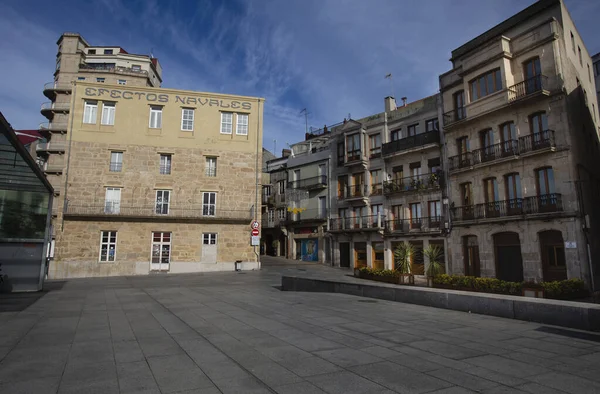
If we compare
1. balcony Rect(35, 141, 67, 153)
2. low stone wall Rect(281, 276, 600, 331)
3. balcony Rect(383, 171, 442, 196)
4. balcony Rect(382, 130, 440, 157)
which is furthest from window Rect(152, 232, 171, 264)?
balcony Rect(35, 141, 67, 153)

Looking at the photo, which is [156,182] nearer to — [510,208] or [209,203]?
[209,203]

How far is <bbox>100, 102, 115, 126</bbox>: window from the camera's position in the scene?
1177 inches

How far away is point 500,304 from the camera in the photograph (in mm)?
8836

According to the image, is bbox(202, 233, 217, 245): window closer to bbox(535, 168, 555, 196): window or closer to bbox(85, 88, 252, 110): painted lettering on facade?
bbox(85, 88, 252, 110): painted lettering on facade

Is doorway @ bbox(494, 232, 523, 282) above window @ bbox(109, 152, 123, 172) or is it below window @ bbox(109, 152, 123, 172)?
below

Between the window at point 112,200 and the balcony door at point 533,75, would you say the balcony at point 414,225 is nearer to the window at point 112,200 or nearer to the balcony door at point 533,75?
the balcony door at point 533,75

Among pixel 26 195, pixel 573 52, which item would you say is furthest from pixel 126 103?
pixel 573 52

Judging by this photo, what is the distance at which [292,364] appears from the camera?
503 cm

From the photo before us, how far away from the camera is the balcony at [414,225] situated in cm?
2984

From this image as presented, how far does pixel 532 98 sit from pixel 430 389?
23.0 m

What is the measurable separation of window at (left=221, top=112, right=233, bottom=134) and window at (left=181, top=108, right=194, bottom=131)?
2.47 meters

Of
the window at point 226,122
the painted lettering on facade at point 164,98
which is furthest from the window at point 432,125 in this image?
the window at point 226,122

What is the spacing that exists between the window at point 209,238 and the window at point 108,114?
37.8 feet

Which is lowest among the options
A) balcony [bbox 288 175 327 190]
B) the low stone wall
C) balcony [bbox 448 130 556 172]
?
the low stone wall
